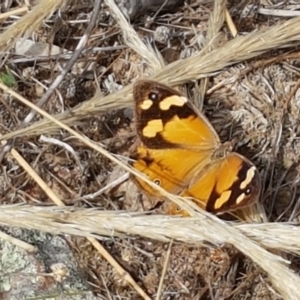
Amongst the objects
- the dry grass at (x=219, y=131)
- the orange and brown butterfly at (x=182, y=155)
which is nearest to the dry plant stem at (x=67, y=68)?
the dry grass at (x=219, y=131)

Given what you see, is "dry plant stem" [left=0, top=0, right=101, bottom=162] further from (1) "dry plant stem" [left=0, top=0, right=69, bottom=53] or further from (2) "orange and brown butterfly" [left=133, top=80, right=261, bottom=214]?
(2) "orange and brown butterfly" [left=133, top=80, right=261, bottom=214]

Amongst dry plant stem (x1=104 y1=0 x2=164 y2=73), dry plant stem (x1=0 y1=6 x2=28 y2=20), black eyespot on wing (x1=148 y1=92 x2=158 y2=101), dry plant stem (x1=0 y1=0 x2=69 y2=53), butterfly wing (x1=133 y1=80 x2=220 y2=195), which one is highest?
dry plant stem (x1=0 y1=0 x2=69 y2=53)

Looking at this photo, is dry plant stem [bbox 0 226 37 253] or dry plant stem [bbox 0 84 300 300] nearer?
dry plant stem [bbox 0 84 300 300]

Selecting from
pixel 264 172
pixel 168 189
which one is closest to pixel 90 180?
pixel 168 189

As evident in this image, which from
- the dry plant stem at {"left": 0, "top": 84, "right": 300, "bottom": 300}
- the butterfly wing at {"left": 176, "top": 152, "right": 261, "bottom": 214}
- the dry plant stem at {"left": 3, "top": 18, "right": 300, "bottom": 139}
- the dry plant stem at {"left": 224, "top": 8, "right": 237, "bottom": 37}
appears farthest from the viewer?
the dry plant stem at {"left": 224, "top": 8, "right": 237, "bottom": 37}

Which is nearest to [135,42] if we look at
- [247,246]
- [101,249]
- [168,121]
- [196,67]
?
[196,67]

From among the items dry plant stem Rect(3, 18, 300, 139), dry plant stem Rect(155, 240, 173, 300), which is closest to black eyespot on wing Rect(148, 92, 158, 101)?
dry plant stem Rect(3, 18, 300, 139)

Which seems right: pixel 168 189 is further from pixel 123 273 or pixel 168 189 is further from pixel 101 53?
pixel 101 53

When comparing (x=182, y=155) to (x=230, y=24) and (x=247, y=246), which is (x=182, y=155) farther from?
(x=230, y=24)
